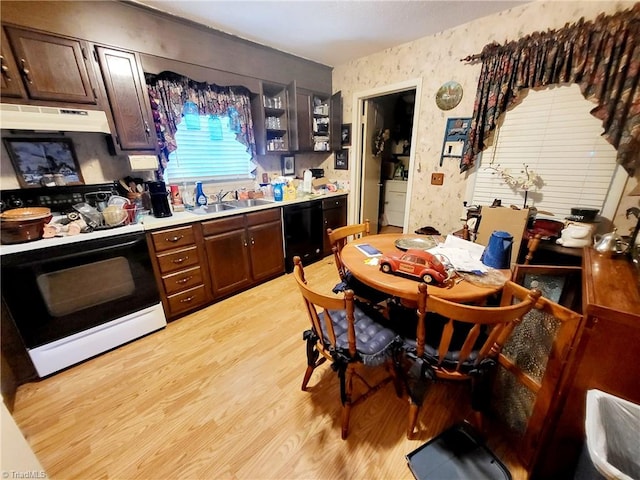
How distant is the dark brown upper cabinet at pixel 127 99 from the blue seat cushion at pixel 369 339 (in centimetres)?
211

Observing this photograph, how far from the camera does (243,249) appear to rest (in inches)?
99.6

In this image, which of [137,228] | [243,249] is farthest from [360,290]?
[137,228]

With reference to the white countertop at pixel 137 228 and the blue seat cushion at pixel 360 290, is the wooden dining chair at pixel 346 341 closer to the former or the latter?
the blue seat cushion at pixel 360 290

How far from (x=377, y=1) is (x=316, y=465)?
306 cm

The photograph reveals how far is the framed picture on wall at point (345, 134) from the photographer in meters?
3.38

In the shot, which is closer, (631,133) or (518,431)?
(518,431)

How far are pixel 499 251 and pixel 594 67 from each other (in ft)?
5.28

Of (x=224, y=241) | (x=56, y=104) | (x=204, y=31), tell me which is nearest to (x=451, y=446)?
(x=224, y=241)

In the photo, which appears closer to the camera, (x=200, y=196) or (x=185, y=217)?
(x=185, y=217)

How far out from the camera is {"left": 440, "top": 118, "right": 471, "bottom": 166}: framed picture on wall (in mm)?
2412

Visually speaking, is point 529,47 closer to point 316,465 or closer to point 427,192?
point 427,192

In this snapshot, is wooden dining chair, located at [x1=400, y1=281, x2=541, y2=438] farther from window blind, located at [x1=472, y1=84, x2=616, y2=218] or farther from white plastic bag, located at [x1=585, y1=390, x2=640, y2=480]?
window blind, located at [x1=472, y1=84, x2=616, y2=218]

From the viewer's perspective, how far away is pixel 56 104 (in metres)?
1.67

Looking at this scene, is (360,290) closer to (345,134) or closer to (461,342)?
(461,342)
